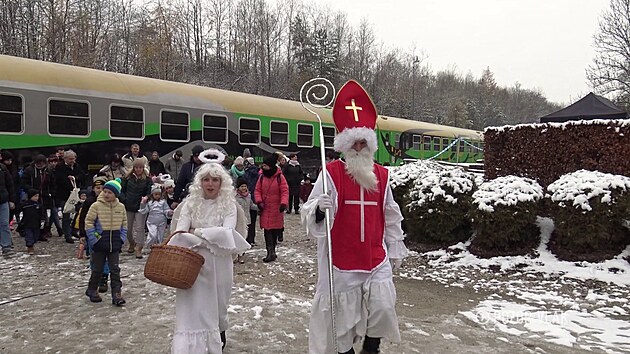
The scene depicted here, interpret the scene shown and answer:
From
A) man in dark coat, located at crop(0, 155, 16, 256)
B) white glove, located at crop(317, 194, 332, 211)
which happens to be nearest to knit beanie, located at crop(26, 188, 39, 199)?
man in dark coat, located at crop(0, 155, 16, 256)

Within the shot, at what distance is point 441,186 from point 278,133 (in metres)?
8.48

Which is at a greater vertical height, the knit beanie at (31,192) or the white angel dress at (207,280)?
the knit beanie at (31,192)

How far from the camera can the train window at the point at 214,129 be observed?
13.7m

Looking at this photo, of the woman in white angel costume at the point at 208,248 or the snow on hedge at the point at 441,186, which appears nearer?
the woman in white angel costume at the point at 208,248

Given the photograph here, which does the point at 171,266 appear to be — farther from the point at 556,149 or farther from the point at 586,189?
the point at 556,149

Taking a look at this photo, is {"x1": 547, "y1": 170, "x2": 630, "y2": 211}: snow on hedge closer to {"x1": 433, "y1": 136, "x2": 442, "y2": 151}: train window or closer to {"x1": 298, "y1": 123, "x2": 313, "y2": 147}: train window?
{"x1": 298, "y1": 123, "x2": 313, "y2": 147}: train window

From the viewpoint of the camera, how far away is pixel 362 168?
12.5ft

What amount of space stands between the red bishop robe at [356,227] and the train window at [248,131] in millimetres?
11066

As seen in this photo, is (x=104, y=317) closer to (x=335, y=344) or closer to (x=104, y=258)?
(x=104, y=258)

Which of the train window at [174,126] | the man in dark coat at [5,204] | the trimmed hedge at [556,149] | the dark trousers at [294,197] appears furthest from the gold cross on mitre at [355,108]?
the train window at [174,126]

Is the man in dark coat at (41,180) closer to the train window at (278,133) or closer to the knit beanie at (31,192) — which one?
the knit beanie at (31,192)

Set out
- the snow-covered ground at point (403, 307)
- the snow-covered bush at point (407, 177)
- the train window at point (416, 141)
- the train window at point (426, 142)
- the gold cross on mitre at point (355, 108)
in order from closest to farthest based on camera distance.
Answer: the gold cross on mitre at point (355, 108) < the snow-covered ground at point (403, 307) < the snow-covered bush at point (407, 177) < the train window at point (416, 141) < the train window at point (426, 142)

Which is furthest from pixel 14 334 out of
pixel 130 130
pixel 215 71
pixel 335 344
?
pixel 215 71

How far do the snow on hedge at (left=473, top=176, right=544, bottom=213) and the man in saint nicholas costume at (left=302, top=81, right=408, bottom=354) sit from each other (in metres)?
4.07
